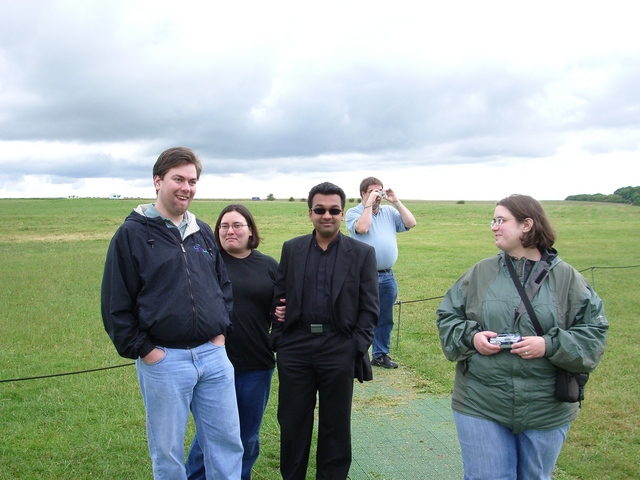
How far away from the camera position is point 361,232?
6.03 metres

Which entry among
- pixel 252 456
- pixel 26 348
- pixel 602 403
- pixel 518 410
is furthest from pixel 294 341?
pixel 26 348

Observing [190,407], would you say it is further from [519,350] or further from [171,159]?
[519,350]

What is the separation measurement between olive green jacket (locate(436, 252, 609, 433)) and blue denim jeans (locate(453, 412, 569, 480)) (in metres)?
0.05

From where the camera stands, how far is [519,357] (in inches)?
107

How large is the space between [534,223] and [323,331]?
54.8 inches

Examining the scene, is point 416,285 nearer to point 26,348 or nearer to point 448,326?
point 26,348

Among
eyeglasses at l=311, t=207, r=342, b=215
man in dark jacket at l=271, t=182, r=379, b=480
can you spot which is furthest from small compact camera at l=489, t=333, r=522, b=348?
eyeglasses at l=311, t=207, r=342, b=215

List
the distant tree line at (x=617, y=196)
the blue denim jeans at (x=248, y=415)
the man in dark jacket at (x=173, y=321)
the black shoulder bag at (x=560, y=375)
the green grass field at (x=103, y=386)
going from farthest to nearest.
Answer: the distant tree line at (x=617, y=196) < the green grass field at (x=103, y=386) < the blue denim jeans at (x=248, y=415) < the man in dark jacket at (x=173, y=321) < the black shoulder bag at (x=560, y=375)

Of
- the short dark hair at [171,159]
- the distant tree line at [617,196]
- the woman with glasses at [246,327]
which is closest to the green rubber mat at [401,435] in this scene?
the woman with glasses at [246,327]

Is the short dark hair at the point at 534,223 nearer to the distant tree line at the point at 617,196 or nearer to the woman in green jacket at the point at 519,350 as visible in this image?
the woman in green jacket at the point at 519,350

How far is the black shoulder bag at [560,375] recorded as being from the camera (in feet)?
8.81

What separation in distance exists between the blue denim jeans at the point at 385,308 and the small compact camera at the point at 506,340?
10.8 ft

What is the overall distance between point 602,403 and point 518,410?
3.81 m

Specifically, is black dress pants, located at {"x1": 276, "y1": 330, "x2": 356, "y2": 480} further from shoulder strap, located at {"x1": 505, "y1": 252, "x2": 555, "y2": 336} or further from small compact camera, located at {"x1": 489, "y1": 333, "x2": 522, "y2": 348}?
shoulder strap, located at {"x1": 505, "y1": 252, "x2": 555, "y2": 336}
